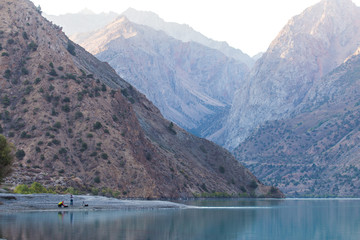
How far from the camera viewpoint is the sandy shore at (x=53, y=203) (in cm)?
7546

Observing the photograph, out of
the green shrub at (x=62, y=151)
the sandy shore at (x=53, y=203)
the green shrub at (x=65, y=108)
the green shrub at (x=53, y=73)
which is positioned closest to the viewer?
the sandy shore at (x=53, y=203)

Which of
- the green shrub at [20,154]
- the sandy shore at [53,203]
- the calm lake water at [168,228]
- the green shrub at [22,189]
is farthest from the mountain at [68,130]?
the calm lake water at [168,228]

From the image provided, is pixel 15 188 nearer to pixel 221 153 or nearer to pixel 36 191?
pixel 36 191

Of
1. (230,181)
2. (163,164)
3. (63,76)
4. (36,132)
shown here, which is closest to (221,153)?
(230,181)

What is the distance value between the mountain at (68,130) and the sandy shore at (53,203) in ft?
39.8

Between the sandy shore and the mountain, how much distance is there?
1212 cm

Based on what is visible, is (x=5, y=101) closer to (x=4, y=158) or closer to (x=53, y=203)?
(x=4, y=158)

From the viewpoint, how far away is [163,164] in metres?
138

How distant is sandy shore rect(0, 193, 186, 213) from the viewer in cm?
7546

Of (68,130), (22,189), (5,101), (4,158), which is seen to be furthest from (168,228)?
(5,101)

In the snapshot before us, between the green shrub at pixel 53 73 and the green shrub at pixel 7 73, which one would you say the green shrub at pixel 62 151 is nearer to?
the green shrub at pixel 53 73

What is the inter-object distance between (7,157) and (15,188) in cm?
1352

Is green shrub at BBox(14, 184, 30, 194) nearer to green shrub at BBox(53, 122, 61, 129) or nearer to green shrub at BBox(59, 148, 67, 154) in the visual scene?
green shrub at BBox(59, 148, 67, 154)

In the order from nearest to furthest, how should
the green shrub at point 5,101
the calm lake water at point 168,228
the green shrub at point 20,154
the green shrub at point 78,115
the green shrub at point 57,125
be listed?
the calm lake water at point 168,228 < the green shrub at point 20,154 < the green shrub at point 57,125 < the green shrub at point 5,101 < the green shrub at point 78,115
